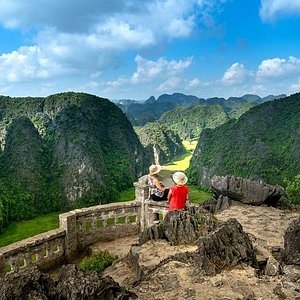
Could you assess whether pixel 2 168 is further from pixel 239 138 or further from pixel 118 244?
pixel 118 244

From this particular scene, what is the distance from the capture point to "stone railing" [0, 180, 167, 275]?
14.9 m

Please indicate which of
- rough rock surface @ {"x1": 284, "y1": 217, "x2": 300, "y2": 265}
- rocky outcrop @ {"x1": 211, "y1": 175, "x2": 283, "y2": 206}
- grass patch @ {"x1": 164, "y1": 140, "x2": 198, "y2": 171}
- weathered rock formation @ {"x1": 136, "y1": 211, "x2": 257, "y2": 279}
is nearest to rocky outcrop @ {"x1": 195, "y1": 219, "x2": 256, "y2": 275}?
weathered rock formation @ {"x1": 136, "y1": 211, "x2": 257, "y2": 279}

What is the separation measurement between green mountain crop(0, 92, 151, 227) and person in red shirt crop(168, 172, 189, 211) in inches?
1585

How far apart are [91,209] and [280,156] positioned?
60.5 meters

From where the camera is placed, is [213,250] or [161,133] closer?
[213,250]

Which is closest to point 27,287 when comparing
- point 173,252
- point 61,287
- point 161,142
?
point 61,287

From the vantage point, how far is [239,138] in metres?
84.5

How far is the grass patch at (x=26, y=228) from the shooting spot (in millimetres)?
45406

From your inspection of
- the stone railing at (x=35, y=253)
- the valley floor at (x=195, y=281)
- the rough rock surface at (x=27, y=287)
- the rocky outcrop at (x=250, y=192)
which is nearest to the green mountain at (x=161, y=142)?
the rocky outcrop at (x=250, y=192)

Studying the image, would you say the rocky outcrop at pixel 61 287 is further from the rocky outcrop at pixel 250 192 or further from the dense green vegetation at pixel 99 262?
the rocky outcrop at pixel 250 192

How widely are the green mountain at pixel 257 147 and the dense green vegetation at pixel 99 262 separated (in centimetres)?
5297

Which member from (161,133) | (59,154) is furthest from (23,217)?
(161,133)

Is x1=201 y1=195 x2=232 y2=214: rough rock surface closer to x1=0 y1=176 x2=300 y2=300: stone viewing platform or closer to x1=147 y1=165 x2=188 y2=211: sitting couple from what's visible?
x1=0 y1=176 x2=300 y2=300: stone viewing platform

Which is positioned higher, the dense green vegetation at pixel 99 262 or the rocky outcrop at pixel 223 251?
the rocky outcrop at pixel 223 251
